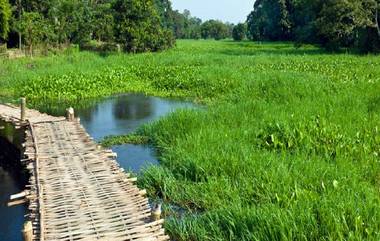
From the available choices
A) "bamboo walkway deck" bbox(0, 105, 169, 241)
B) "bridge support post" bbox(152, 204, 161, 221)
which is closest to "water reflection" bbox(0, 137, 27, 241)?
"bamboo walkway deck" bbox(0, 105, 169, 241)

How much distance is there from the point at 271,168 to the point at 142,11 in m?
28.5

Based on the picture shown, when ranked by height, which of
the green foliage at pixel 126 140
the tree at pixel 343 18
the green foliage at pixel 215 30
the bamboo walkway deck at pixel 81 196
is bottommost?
the green foliage at pixel 126 140

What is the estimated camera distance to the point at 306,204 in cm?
584

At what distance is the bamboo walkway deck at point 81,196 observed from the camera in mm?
5570

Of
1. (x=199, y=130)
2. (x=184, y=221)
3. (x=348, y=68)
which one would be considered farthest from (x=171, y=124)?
(x=348, y=68)

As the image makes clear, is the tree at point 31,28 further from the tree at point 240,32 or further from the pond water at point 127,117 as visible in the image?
the tree at point 240,32

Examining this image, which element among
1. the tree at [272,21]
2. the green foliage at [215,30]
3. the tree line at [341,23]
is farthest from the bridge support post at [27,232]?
the green foliage at [215,30]

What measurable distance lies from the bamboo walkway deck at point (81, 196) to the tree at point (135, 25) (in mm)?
24416

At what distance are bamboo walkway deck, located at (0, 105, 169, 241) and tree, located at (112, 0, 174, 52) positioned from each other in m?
24.4

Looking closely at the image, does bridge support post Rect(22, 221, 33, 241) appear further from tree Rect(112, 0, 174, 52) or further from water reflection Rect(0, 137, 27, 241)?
tree Rect(112, 0, 174, 52)

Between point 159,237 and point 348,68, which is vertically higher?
point 348,68

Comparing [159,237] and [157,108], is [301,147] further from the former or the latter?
[157,108]

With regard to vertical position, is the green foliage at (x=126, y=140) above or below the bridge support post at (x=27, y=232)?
below

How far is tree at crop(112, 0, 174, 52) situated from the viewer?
33312 millimetres
